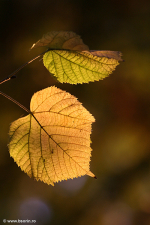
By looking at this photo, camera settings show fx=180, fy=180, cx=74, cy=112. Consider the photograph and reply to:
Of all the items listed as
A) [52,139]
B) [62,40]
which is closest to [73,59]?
[62,40]

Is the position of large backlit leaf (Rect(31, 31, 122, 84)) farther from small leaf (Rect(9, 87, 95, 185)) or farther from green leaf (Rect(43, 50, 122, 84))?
small leaf (Rect(9, 87, 95, 185))

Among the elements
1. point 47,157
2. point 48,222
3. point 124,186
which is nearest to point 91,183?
point 124,186

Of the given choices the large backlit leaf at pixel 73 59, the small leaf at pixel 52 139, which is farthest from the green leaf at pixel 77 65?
the small leaf at pixel 52 139

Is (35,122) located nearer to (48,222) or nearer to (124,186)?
(124,186)

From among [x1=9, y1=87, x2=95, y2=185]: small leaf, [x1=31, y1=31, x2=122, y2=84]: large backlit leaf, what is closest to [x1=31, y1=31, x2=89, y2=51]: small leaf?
[x1=31, y1=31, x2=122, y2=84]: large backlit leaf

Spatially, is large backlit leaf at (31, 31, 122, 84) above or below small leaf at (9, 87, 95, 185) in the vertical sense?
above

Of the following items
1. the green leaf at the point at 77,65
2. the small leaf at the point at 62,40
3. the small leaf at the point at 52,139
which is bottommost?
the small leaf at the point at 52,139

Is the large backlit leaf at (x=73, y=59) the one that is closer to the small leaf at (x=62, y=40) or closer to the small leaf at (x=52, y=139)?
the small leaf at (x=62, y=40)
